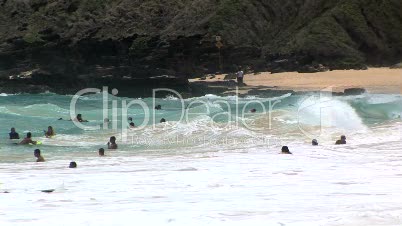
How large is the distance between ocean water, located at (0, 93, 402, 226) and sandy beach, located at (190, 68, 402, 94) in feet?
24.1

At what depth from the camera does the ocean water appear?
28.9ft

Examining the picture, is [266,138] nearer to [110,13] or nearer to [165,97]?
[165,97]

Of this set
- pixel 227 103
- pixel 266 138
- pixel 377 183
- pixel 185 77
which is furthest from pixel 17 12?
pixel 377 183

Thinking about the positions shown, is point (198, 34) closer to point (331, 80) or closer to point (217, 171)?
point (331, 80)

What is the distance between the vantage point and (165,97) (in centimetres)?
3900

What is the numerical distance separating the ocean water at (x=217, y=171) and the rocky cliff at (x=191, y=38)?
15.0 metres

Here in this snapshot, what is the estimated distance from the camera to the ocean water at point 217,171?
28.9 feet

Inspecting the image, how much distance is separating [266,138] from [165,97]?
1978 cm

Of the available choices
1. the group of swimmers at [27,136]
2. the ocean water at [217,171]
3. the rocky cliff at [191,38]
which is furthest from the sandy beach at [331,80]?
the group of swimmers at [27,136]

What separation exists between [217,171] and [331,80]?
1000 inches

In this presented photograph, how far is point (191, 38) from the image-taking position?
147ft

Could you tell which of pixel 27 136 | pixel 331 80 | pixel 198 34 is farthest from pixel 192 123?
pixel 198 34

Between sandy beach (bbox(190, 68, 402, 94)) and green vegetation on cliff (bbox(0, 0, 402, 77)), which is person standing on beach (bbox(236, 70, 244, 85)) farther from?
green vegetation on cliff (bbox(0, 0, 402, 77))

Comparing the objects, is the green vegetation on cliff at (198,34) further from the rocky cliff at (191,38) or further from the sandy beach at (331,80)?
the sandy beach at (331,80)
